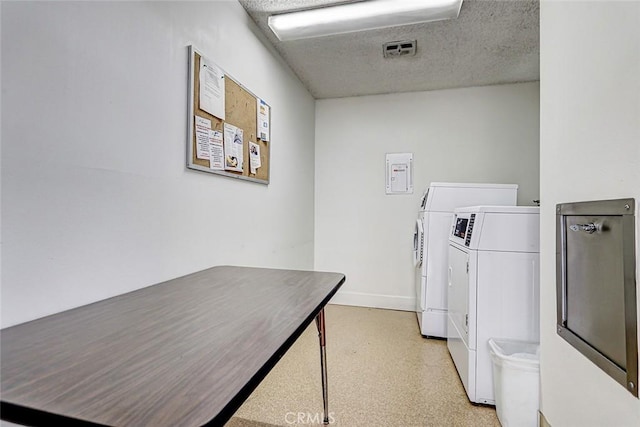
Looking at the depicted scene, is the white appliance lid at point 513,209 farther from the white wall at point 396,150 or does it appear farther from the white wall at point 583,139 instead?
the white wall at point 396,150

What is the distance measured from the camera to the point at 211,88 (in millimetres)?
1811

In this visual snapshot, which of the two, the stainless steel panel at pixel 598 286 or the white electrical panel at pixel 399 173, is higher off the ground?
the white electrical panel at pixel 399 173

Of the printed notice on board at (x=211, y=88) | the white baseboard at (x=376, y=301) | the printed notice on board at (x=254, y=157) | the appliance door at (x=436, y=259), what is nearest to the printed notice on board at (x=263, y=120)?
the printed notice on board at (x=254, y=157)

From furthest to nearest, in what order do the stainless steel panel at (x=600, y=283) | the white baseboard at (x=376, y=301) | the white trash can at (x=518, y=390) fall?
the white baseboard at (x=376, y=301)
the white trash can at (x=518, y=390)
the stainless steel panel at (x=600, y=283)

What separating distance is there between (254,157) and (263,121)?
1.15 feet

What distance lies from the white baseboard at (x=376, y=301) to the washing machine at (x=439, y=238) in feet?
2.82

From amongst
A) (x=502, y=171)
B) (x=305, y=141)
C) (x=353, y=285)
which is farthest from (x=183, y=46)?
(x=502, y=171)

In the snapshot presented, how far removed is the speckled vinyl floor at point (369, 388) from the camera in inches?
67.6

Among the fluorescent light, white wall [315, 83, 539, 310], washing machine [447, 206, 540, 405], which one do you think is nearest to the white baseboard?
white wall [315, 83, 539, 310]

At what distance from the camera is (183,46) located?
1.62m

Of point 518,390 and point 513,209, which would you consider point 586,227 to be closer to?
point 513,209

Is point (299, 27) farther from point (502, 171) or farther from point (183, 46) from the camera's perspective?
point (502, 171)

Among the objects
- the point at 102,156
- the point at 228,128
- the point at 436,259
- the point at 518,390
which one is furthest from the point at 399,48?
the point at 518,390

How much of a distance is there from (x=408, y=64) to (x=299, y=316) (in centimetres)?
287
